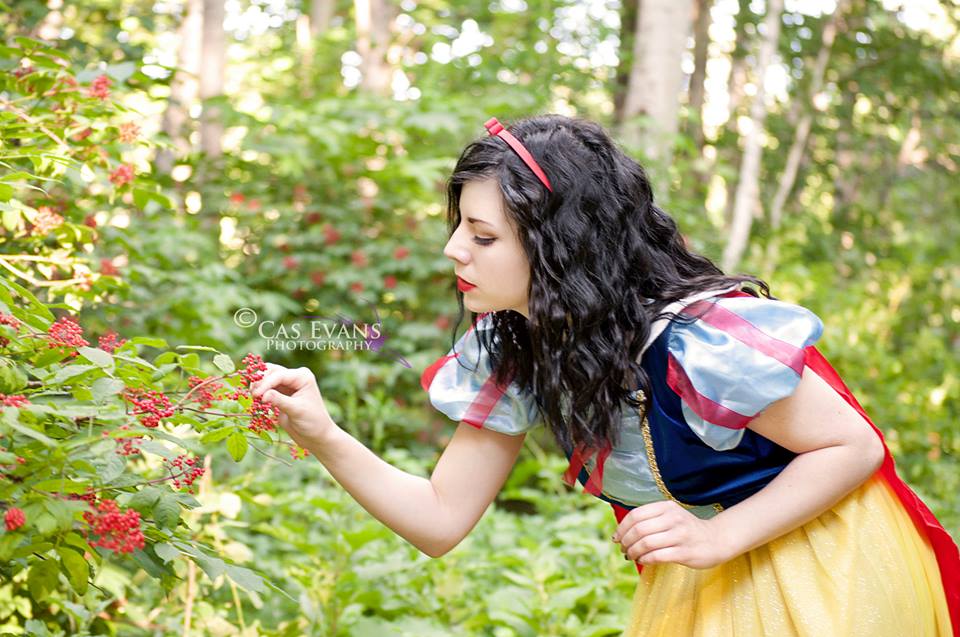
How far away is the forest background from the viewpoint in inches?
52.2

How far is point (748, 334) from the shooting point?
1.44 m

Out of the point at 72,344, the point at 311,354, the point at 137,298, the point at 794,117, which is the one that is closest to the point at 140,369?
the point at 72,344

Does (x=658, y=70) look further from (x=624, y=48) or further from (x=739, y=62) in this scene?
(x=739, y=62)

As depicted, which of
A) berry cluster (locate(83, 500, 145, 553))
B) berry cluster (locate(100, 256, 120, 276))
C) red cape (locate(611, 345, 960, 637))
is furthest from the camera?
berry cluster (locate(100, 256, 120, 276))

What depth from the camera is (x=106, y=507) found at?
117 centimetres

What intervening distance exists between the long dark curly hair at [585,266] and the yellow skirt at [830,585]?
0.27 meters

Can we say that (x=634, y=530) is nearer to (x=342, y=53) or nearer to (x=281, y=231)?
(x=281, y=231)

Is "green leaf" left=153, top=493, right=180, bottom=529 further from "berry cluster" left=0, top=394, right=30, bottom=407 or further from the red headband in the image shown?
the red headband

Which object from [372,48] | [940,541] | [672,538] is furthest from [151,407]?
[372,48]

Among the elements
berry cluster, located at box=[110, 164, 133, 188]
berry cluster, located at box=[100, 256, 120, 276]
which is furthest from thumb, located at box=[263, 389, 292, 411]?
berry cluster, located at box=[100, 256, 120, 276]

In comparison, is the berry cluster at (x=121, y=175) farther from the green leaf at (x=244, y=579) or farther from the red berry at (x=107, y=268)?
the green leaf at (x=244, y=579)

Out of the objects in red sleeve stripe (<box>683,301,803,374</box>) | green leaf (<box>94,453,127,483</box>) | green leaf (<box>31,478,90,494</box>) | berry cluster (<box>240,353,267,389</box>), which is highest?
red sleeve stripe (<box>683,301,803,374</box>)

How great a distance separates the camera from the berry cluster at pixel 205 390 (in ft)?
4.43

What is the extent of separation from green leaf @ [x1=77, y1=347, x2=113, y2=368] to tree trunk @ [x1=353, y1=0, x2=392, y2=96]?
212 inches
